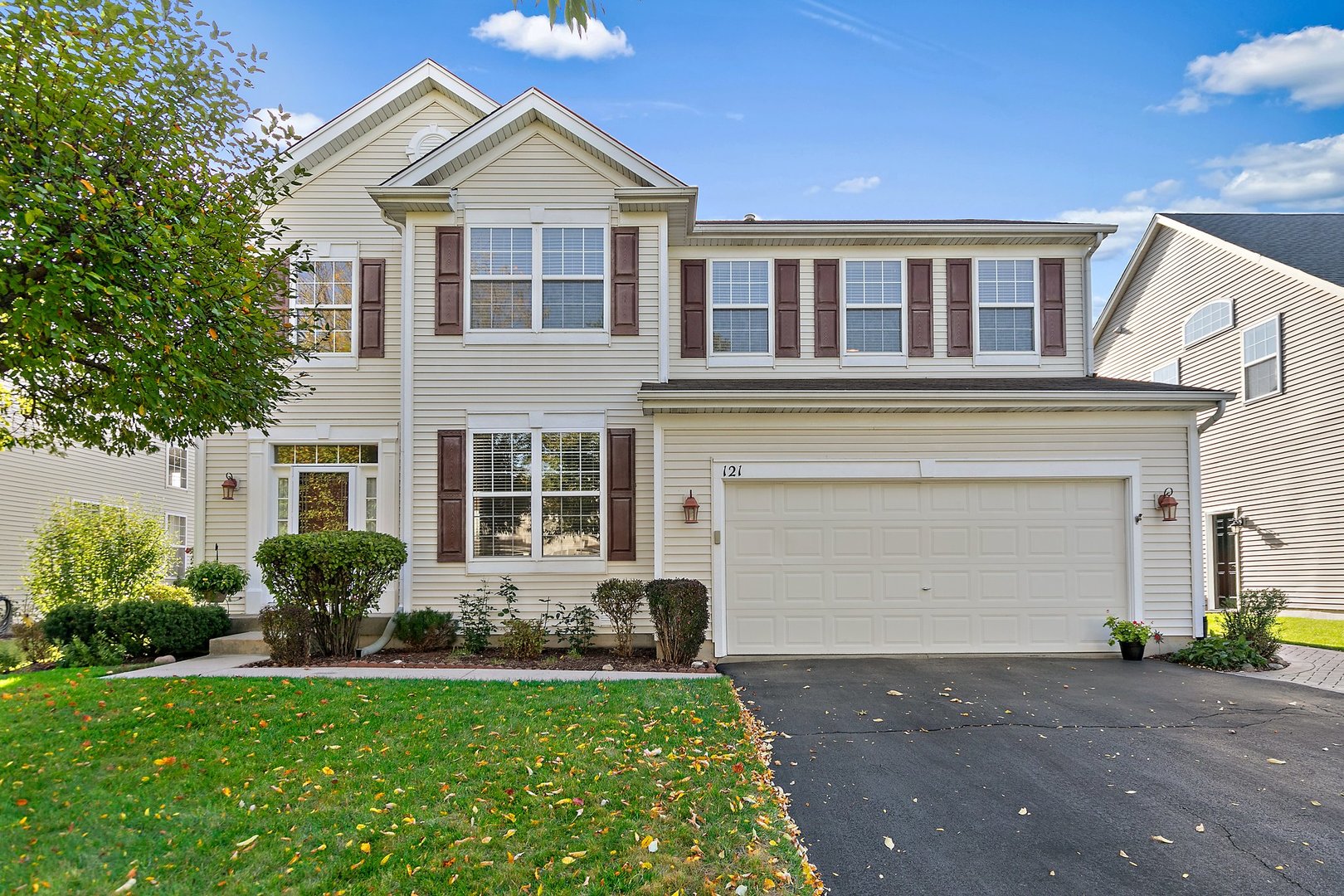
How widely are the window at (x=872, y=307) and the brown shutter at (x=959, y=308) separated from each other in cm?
77

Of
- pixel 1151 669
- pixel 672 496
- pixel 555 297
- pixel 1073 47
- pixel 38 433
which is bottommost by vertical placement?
pixel 1151 669

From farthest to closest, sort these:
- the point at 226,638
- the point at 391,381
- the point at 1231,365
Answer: the point at 1231,365 < the point at 391,381 < the point at 226,638

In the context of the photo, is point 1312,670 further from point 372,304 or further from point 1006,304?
point 372,304

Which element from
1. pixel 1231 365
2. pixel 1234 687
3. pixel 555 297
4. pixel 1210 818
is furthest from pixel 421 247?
pixel 1231 365

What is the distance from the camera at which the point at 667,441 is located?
995 centimetres

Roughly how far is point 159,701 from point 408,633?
334 centimetres

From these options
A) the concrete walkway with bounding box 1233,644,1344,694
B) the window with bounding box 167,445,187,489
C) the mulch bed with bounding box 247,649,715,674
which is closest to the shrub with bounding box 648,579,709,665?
the mulch bed with bounding box 247,649,715,674

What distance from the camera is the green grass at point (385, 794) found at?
3.79m

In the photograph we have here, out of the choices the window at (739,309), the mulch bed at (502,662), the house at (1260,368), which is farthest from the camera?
the house at (1260,368)

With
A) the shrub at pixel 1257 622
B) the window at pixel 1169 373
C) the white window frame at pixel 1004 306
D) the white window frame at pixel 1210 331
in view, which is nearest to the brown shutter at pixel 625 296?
the white window frame at pixel 1004 306

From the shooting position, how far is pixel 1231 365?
603 inches

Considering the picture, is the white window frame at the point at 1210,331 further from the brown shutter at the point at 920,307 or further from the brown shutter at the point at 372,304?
the brown shutter at the point at 372,304

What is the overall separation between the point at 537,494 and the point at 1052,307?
8123 mm

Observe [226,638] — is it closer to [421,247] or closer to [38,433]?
[38,433]
